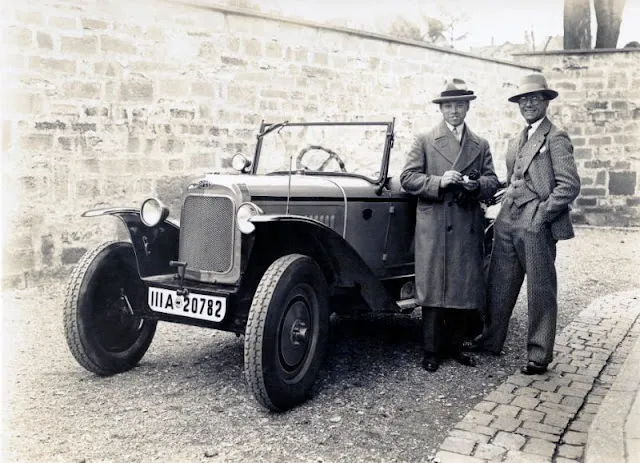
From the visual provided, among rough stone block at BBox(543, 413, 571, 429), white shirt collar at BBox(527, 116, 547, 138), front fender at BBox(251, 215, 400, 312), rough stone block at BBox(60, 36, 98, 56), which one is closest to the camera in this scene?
rough stone block at BBox(543, 413, 571, 429)

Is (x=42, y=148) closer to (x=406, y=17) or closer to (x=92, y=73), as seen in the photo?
(x=92, y=73)

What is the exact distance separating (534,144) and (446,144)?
59cm

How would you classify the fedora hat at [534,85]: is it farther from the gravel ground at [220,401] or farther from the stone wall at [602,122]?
the stone wall at [602,122]

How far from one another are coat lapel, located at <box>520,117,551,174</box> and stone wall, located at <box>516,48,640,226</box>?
9287 mm

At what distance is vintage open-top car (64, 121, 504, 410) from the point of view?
336 cm

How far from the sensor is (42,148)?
20.7ft

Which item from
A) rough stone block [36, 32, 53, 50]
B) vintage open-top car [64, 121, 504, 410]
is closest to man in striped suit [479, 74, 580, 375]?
vintage open-top car [64, 121, 504, 410]

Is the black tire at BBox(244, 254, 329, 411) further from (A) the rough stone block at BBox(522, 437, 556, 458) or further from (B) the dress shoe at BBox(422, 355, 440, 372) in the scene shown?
(A) the rough stone block at BBox(522, 437, 556, 458)

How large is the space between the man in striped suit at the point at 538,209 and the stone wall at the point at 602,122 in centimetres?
929

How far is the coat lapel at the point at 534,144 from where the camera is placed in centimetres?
423

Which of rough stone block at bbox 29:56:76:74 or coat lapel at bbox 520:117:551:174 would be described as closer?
coat lapel at bbox 520:117:551:174

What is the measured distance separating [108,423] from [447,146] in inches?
109

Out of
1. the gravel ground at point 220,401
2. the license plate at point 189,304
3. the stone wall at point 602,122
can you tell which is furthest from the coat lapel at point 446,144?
the stone wall at point 602,122

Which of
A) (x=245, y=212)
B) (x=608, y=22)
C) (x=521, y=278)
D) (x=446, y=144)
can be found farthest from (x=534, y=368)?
(x=608, y=22)
